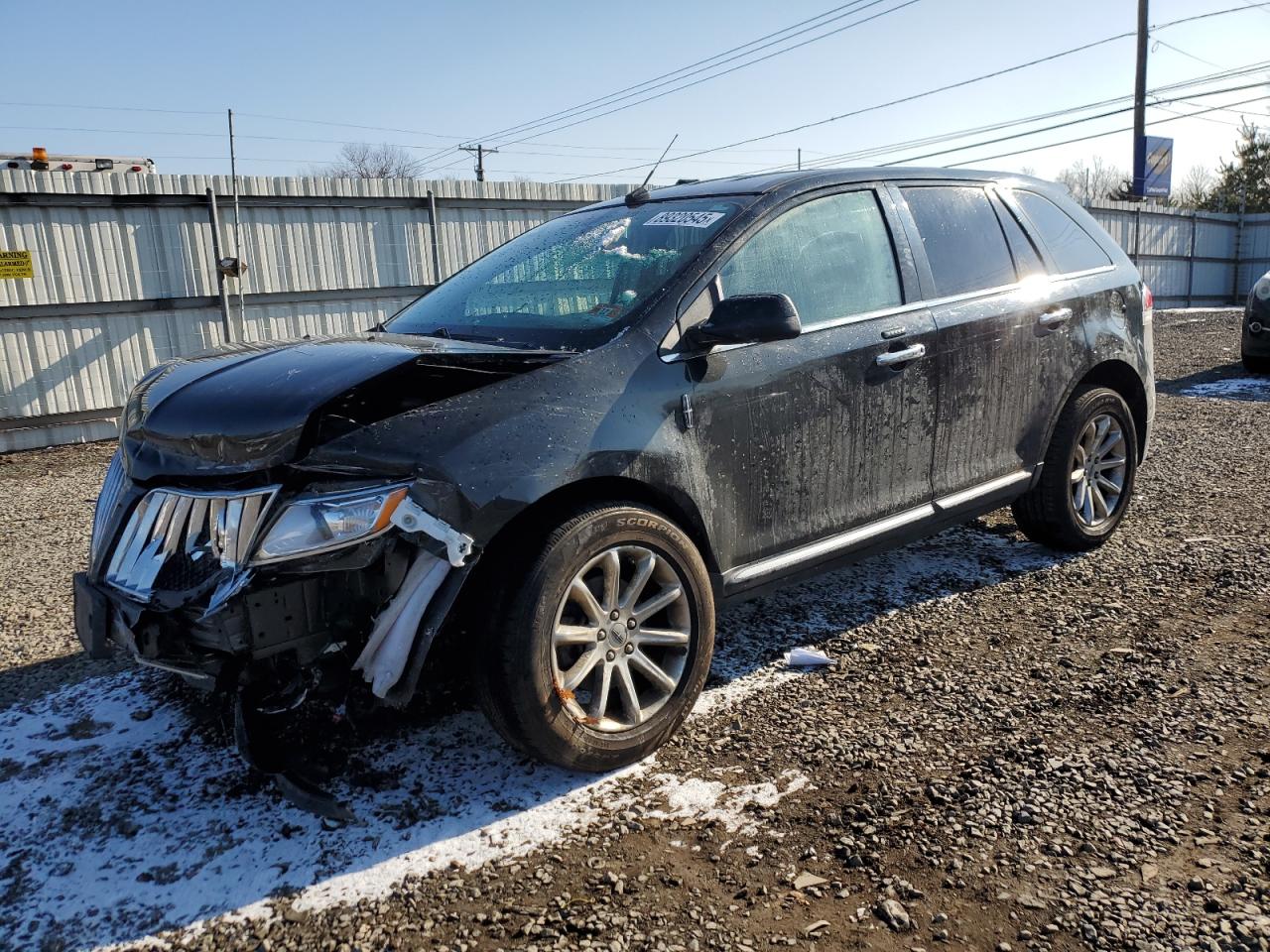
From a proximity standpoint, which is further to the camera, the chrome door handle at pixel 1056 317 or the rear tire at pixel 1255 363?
the rear tire at pixel 1255 363

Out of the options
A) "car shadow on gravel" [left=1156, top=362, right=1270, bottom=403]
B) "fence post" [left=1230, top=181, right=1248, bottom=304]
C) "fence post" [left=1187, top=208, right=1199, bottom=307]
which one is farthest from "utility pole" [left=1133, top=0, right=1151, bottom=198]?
"car shadow on gravel" [left=1156, top=362, right=1270, bottom=403]

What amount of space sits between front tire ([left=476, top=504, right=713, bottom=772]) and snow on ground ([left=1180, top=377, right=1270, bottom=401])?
9459 millimetres

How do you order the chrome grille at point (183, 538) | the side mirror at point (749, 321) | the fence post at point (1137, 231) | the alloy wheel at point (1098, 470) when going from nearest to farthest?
1. the chrome grille at point (183, 538)
2. the side mirror at point (749, 321)
3. the alloy wheel at point (1098, 470)
4. the fence post at point (1137, 231)

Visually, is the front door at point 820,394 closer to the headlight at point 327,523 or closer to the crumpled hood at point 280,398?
the crumpled hood at point 280,398

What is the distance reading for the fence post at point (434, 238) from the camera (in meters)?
12.2

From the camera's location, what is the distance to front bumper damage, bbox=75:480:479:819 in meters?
2.47

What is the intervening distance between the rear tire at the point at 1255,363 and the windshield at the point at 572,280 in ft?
34.7

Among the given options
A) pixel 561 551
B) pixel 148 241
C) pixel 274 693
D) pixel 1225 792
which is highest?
pixel 148 241

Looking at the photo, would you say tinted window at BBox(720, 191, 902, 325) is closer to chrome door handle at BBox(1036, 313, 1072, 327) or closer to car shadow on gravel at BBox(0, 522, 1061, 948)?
chrome door handle at BBox(1036, 313, 1072, 327)

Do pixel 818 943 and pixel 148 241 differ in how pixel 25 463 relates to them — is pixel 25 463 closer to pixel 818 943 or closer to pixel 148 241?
pixel 148 241

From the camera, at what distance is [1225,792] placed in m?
2.71

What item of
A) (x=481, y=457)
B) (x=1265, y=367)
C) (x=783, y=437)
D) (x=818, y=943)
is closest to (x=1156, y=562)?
(x=783, y=437)

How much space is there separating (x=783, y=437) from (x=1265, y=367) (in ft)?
36.6

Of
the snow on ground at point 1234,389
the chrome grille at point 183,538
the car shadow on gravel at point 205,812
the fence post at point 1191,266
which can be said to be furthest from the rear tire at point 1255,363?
the fence post at point 1191,266
